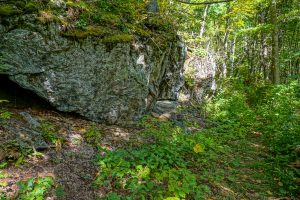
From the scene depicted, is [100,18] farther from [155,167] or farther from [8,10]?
[155,167]

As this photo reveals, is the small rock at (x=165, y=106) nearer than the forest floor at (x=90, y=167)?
No

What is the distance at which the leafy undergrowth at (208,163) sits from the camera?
3924mm

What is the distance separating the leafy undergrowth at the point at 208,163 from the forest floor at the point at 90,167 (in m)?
0.02

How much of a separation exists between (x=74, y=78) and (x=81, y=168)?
83.1 inches

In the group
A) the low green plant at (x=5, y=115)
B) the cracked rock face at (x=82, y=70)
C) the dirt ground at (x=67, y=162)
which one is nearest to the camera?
the dirt ground at (x=67, y=162)

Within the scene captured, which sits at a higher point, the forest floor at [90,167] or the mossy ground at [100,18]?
the mossy ground at [100,18]

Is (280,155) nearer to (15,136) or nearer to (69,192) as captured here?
(69,192)

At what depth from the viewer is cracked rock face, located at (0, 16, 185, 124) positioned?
16.3 feet

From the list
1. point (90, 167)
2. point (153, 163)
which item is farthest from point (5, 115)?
point (153, 163)

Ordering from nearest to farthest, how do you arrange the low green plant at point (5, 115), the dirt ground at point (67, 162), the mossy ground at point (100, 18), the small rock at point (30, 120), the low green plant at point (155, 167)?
the dirt ground at point (67, 162) < the low green plant at point (155, 167) < the low green plant at point (5, 115) < the small rock at point (30, 120) < the mossy ground at point (100, 18)

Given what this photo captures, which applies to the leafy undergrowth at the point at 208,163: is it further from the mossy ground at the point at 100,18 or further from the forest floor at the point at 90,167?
the mossy ground at the point at 100,18

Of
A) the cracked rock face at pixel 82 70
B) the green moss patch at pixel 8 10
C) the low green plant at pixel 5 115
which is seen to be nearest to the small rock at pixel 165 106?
the cracked rock face at pixel 82 70

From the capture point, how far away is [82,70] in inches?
219

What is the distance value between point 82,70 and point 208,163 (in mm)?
3331
